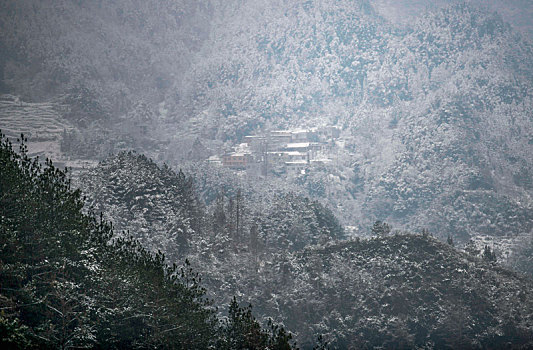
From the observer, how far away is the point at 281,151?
572 feet

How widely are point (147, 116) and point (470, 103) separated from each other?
316 feet

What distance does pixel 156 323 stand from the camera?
42094mm

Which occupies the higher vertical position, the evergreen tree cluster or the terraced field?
the terraced field

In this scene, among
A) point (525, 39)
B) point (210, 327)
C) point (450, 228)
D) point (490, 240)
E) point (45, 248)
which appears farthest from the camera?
point (525, 39)

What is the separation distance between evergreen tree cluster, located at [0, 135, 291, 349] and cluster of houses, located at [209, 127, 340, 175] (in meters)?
114

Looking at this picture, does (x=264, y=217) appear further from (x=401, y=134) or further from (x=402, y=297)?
(x=401, y=134)

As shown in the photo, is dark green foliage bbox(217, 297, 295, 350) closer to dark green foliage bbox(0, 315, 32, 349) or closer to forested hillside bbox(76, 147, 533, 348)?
dark green foliage bbox(0, 315, 32, 349)

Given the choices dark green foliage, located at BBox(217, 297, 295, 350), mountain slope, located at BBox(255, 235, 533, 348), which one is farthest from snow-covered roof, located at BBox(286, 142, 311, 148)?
dark green foliage, located at BBox(217, 297, 295, 350)

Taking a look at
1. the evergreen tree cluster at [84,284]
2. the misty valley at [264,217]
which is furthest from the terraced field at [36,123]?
the evergreen tree cluster at [84,284]

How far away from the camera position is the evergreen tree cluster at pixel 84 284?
38562mm

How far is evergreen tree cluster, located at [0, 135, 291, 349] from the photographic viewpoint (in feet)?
127

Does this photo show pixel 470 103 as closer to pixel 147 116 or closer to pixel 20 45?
pixel 147 116

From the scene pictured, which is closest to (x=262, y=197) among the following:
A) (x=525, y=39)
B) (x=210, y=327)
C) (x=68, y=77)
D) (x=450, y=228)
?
(x=450, y=228)

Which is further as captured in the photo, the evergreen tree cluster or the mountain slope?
the mountain slope
